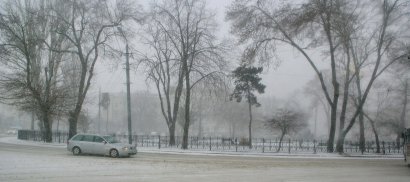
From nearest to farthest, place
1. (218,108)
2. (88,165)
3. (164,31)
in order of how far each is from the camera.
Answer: (88,165)
(164,31)
(218,108)

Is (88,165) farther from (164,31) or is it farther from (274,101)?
(274,101)

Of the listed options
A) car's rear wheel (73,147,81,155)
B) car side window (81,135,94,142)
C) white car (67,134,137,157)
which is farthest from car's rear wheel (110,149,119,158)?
car's rear wheel (73,147,81,155)

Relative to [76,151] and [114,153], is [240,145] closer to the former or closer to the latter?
[114,153]

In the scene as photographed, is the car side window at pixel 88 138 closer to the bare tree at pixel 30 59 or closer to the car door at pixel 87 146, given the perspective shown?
the car door at pixel 87 146

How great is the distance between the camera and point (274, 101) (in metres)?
122

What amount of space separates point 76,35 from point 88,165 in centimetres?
2626

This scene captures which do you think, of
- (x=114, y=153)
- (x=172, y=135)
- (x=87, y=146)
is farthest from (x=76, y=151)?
(x=172, y=135)

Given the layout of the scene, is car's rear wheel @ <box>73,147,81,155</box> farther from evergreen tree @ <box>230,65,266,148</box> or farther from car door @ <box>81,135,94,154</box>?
evergreen tree @ <box>230,65,266,148</box>

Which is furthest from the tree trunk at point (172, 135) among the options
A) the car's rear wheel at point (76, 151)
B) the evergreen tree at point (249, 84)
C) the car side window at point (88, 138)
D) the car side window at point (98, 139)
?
the car's rear wheel at point (76, 151)

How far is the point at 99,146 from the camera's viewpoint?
28469 mm

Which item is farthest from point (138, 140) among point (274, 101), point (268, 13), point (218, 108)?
point (274, 101)

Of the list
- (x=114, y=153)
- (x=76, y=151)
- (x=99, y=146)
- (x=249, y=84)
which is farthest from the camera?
(x=249, y=84)

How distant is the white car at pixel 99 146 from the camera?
28.0 meters

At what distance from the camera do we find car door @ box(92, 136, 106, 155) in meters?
28.4
